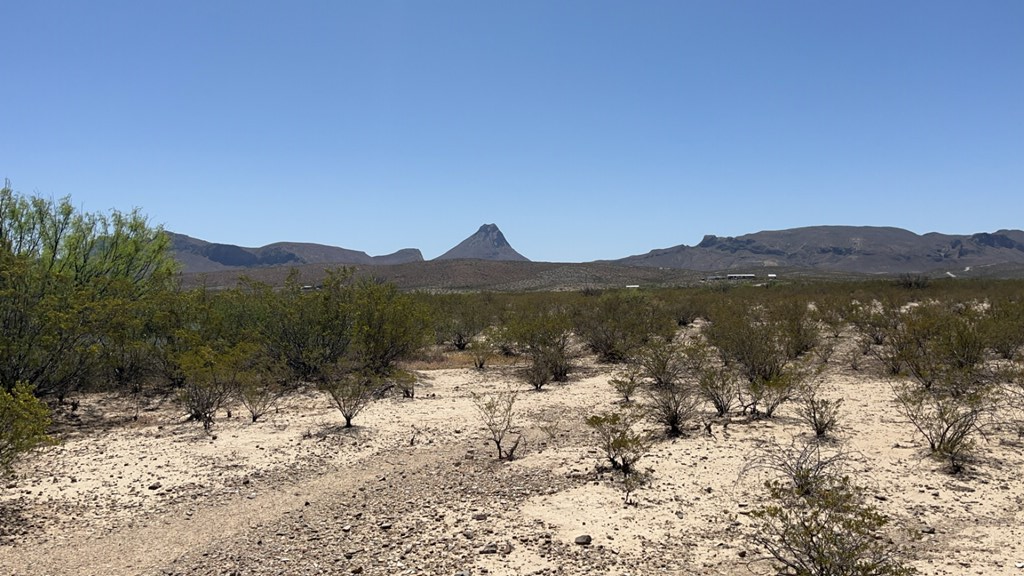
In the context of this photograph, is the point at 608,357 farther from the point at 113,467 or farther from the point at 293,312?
the point at 113,467

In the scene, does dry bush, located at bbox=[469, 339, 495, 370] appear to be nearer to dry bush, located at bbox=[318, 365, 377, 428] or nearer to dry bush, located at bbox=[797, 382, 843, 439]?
dry bush, located at bbox=[318, 365, 377, 428]

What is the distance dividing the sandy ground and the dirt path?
3 cm

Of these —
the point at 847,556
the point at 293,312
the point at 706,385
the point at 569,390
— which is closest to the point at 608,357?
the point at 569,390

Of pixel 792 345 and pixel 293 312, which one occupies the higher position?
pixel 293 312

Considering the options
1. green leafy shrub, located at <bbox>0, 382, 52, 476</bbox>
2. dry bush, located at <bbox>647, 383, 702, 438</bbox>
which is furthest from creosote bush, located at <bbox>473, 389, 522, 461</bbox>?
green leafy shrub, located at <bbox>0, 382, 52, 476</bbox>

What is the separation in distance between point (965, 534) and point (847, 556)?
2448mm

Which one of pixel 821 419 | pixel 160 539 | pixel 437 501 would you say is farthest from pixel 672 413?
pixel 160 539

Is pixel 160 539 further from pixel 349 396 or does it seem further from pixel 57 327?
pixel 57 327

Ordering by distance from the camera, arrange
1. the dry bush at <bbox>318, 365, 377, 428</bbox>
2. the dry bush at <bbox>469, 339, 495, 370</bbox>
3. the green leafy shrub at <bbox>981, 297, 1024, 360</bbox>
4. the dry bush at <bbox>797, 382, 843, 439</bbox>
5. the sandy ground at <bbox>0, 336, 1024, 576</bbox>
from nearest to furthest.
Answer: the sandy ground at <bbox>0, 336, 1024, 576</bbox>
the dry bush at <bbox>797, 382, 843, 439</bbox>
the dry bush at <bbox>318, 365, 377, 428</bbox>
the green leafy shrub at <bbox>981, 297, 1024, 360</bbox>
the dry bush at <bbox>469, 339, 495, 370</bbox>

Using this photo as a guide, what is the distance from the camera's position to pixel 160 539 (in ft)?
20.3

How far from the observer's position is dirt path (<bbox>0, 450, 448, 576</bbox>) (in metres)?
5.62

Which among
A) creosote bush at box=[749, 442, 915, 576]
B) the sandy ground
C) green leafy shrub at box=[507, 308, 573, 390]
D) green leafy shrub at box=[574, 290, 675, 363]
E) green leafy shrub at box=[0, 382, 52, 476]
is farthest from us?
green leafy shrub at box=[574, 290, 675, 363]

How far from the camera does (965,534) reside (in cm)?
581

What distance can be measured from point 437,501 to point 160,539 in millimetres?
2960
